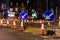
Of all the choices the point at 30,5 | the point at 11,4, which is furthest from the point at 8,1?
the point at 30,5

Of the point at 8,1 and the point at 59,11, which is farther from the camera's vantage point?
the point at 8,1

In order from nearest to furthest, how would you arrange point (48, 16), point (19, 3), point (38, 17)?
point (48, 16) < point (38, 17) < point (19, 3)

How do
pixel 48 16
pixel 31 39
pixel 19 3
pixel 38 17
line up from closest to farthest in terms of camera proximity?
pixel 31 39
pixel 48 16
pixel 38 17
pixel 19 3

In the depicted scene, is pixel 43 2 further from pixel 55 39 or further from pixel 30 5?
pixel 55 39

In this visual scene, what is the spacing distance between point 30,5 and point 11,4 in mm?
23565

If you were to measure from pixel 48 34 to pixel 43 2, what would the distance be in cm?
4165

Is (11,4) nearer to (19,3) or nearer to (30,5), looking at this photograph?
(19,3)

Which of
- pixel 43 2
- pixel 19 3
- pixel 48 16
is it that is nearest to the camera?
pixel 48 16

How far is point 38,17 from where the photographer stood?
183 feet

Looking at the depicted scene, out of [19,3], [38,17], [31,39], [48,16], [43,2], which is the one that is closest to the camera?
[31,39]

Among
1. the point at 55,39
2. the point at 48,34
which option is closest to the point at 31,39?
the point at 55,39

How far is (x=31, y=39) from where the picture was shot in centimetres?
1667

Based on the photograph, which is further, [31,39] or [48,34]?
[48,34]

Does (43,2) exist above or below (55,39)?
above
